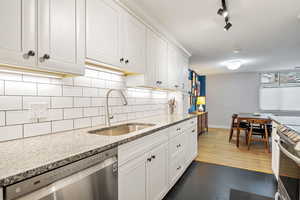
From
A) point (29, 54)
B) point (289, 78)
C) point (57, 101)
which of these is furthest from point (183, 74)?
point (289, 78)

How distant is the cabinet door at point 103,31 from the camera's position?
1319mm

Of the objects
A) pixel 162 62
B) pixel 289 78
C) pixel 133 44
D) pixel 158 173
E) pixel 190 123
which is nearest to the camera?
pixel 158 173

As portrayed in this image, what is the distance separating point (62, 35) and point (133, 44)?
2.88 feet

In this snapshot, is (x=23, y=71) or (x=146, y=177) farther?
(x=146, y=177)

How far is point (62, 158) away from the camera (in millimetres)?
767

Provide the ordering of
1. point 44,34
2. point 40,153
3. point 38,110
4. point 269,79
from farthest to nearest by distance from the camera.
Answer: point 269,79 < point 38,110 < point 44,34 < point 40,153

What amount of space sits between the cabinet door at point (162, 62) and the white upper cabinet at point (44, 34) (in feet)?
4.53

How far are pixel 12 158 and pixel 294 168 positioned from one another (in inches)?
77.2

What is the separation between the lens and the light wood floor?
9.65 ft

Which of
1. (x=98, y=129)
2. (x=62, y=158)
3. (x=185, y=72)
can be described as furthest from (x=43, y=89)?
(x=185, y=72)

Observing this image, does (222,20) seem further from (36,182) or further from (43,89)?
(36,182)

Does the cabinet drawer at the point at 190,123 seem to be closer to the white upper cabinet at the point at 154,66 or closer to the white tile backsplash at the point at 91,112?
the white upper cabinet at the point at 154,66

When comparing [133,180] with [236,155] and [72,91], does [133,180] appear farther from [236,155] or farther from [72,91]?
[236,155]

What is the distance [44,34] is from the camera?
3.28ft
